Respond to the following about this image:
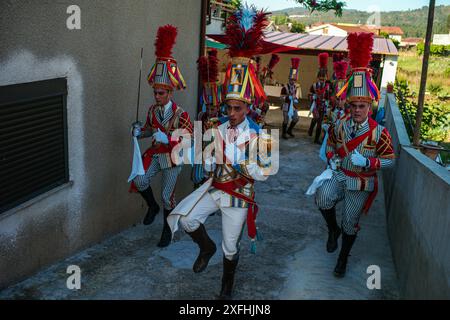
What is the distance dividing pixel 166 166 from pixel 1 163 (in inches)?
77.3

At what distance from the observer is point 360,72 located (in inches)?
194

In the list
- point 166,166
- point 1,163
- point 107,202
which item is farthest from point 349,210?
point 1,163

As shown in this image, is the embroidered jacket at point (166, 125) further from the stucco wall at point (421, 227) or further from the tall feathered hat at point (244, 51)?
the stucco wall at point (421, 227)

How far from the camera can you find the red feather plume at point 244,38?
443 centimetres

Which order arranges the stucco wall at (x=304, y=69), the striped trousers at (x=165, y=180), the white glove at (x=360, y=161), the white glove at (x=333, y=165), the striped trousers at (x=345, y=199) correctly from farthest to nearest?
1. the stucco wall at (x=304, y=69)
2. the striped trousers at (x=165, y=180)
3. the white glove at (x=333, y=165)
4. the striped trousers at (x=345, y=199)
5. the white glove at (x=360, y=161)

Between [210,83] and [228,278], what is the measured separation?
3830mm

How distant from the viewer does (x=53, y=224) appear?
476cm

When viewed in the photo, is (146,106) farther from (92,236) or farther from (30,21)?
(30,21)

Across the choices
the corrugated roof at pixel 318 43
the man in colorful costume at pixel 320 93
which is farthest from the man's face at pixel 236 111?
the corrugated roof at pixel 318 43

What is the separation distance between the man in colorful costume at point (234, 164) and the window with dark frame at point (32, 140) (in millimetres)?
1323

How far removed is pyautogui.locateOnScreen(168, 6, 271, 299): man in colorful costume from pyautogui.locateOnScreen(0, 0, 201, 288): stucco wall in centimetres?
132

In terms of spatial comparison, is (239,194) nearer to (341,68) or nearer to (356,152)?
(356,152)

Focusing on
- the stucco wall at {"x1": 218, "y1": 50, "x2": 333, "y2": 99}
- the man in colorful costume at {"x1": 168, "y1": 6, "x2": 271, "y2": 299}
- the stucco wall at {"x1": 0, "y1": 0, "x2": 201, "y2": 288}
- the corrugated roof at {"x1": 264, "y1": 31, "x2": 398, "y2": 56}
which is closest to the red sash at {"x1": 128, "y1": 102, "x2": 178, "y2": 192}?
the stucco wall at {"x1": 0, "y1": 0, "x2": 201, "y2": 288}
